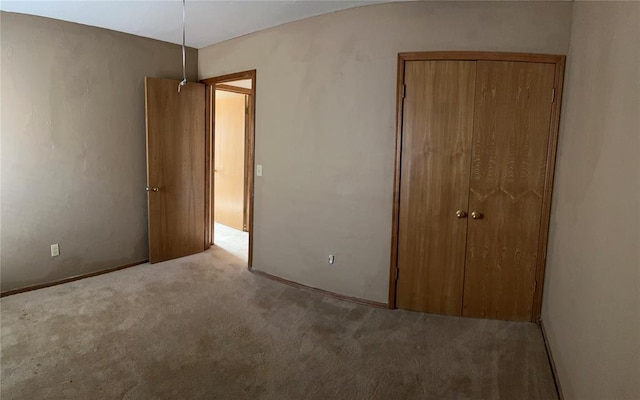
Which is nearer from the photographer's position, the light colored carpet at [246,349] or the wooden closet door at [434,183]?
the light colored carpet at [246,349]

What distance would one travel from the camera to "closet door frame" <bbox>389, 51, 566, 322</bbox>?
8.96 ft

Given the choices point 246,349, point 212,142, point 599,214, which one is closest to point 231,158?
point 212,142

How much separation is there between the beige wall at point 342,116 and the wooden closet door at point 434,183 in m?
0.14

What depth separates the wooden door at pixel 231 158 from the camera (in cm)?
562

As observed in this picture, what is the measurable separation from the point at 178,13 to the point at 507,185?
2946 millimetres

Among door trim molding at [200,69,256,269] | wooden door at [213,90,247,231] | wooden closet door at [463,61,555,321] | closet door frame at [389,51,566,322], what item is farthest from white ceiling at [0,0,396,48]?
wooden door at [213,90,247,231]

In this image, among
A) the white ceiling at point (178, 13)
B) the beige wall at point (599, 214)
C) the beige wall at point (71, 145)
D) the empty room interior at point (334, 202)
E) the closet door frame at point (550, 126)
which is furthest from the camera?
the beige wall at point (71, 145)

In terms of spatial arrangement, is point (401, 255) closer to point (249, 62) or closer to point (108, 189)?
point (249, 62)

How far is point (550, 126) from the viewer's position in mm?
2760

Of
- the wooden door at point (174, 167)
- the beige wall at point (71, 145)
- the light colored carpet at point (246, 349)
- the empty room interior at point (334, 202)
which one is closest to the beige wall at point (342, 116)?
the empty room interior at point (334, 202)

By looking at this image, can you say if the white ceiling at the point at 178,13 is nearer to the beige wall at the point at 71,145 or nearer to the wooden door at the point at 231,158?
the beige wall at the point at 71,145

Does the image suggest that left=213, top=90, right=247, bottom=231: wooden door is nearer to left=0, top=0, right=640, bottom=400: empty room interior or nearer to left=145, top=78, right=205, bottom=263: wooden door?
left=145, top=78, right=205, bottom=263: wooden door

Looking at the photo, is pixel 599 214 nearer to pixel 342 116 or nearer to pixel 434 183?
pixel 434 183

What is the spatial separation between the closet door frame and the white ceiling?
24.3 inches
